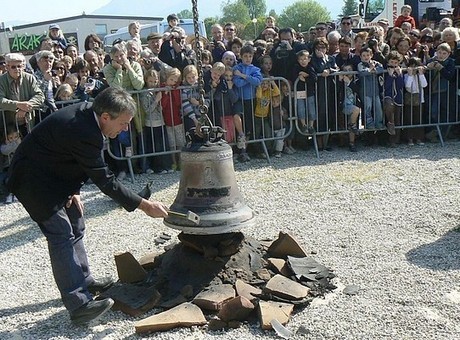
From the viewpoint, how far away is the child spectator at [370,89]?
10.1 metres

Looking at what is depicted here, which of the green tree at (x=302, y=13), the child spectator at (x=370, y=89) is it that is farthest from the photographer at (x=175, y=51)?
the green tree at (x=302, y=13)

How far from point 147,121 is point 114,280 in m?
4.16

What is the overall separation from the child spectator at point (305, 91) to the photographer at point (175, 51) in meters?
1.73

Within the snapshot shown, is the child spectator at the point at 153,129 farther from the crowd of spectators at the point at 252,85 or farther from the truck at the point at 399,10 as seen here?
the truck at the point at 399,10

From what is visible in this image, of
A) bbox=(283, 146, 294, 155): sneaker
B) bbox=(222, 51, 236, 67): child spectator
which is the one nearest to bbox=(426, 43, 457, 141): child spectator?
bbox=(283, 146, 294, 155): sneaker

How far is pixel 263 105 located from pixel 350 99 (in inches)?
59.2

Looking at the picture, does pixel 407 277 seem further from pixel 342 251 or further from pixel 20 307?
pixel 20 307

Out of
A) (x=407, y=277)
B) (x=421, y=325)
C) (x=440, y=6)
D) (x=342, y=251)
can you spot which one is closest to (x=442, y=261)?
(x=407, y=277)

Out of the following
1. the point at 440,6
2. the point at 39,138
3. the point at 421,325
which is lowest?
the point at 421,325

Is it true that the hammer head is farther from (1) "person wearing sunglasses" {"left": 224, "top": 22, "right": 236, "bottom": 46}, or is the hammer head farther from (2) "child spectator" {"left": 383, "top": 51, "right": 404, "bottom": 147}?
(1) "person wearing sunglasses" {"left": 224, "top": 22, "right": 236, "bottom": 46}

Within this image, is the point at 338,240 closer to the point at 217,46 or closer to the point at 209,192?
the point at 209,192

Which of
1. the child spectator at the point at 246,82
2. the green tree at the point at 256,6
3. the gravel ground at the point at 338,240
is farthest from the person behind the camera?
the green tree at the point at 256,6

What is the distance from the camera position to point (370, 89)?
1027 centimetres

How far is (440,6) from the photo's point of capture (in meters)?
19.5
